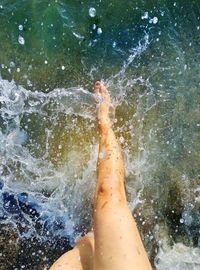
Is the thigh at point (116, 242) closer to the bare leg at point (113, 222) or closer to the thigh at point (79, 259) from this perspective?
the bare leg at point (113, 222)


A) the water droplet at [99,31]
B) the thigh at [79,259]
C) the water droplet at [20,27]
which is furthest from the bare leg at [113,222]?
the water droplet at [20,27]

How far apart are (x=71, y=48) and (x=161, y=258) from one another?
4.27 feet

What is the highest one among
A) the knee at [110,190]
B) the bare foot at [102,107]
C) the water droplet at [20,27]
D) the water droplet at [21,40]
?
the water droplet at [20,27]

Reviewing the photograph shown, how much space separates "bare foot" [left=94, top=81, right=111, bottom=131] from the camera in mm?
2344

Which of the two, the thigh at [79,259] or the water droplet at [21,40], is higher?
the water droplet at [21,40]

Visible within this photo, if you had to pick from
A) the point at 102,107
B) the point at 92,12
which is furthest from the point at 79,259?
the point at 92,12

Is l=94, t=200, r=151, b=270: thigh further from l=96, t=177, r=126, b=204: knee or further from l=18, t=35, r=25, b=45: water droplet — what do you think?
l=18, t=35, r=25, b=45: water droplet

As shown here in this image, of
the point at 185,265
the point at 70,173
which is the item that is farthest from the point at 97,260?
the point at 185,265

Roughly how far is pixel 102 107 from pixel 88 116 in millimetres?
357

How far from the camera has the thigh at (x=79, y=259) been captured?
7.12ft

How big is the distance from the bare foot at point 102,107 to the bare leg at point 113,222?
48 millimetres

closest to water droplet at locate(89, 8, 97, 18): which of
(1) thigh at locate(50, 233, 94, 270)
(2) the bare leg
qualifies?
(2) the bare leg

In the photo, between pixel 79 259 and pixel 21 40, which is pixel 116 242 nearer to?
pixel 79 259

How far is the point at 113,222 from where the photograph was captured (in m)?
2.06
